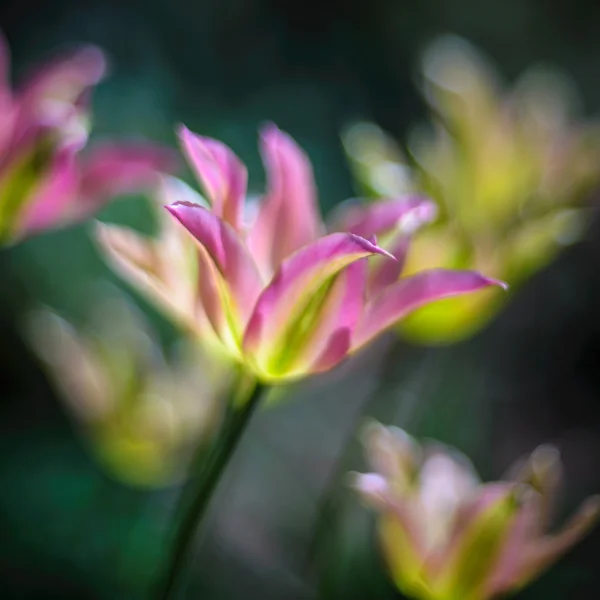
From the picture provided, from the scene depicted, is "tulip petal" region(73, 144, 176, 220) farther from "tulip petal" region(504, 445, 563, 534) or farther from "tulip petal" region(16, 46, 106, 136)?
"tulip petal" region(504, 445, 563, 534)

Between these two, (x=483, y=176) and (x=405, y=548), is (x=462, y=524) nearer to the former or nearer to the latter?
(x=405, y=548)

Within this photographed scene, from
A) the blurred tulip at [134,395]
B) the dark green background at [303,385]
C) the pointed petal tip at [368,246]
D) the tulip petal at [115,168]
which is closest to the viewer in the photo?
the pointed petal tip at [368,246]

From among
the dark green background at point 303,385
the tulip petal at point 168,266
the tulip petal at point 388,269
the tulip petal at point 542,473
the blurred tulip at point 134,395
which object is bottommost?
the dark green background at point 303,385

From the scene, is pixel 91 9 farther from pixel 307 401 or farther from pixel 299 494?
pixel 299 494

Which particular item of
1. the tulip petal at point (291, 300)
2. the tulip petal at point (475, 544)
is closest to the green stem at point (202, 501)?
the tulip petal at point (291, 300)

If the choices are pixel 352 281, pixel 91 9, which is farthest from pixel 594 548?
pixel 91 9

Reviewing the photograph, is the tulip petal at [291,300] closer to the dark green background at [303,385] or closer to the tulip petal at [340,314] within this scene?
the tulip petal at [340,314]

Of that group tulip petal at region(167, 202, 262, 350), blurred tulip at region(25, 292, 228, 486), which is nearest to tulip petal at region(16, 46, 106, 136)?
tulip petal at region(167, 202, 262, 350)

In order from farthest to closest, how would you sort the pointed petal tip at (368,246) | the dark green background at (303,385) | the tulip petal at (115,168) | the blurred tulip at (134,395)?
the dark green background at (303,385) < the blurred tulip at (134,395) < the tulip petal at (115,168) < the pointed petal tip at (368,246)
